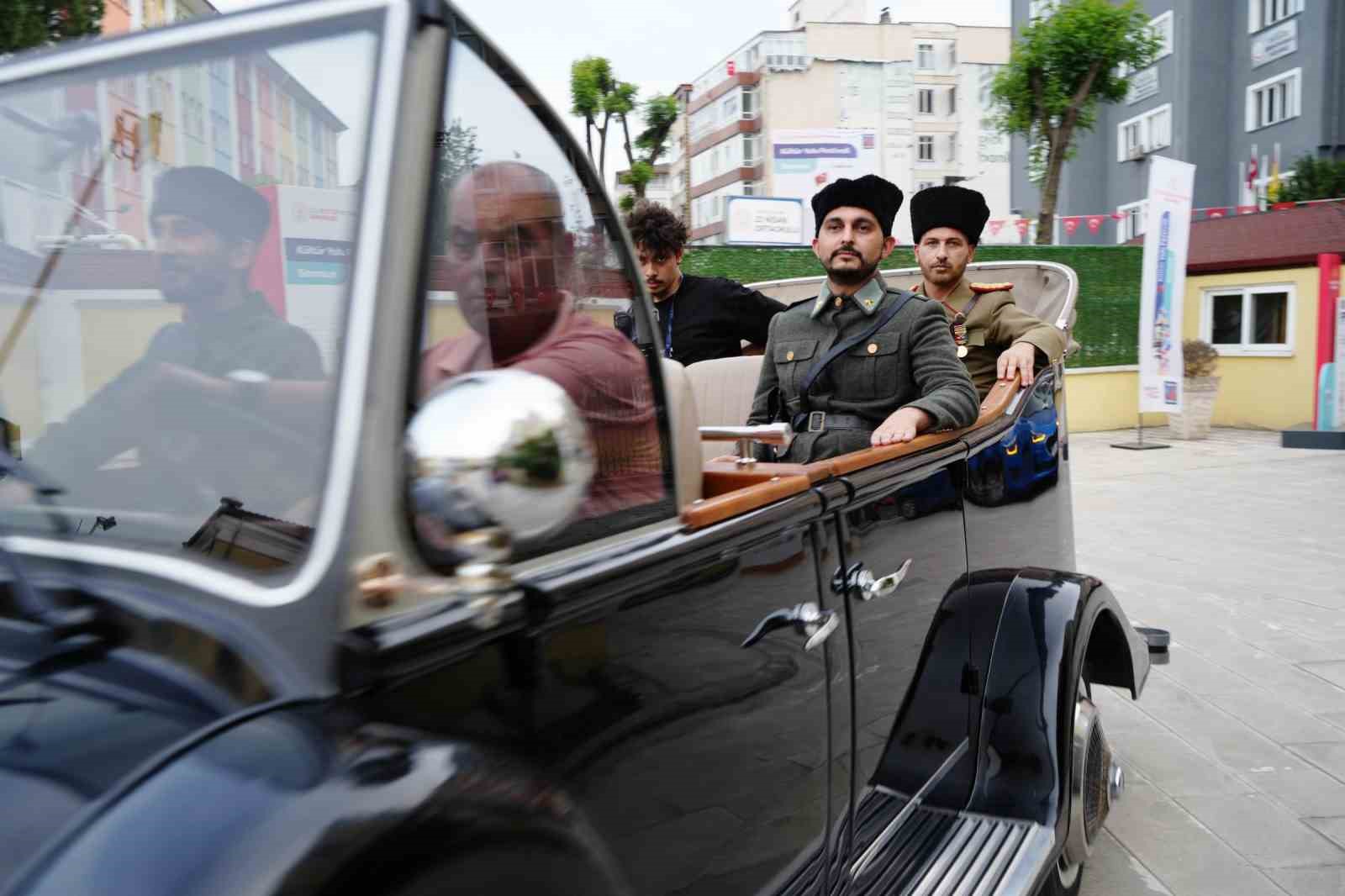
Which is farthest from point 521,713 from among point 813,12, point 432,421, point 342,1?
point 813,12

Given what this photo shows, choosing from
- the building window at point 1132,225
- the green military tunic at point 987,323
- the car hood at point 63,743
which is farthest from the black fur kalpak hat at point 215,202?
the building window at point 1132,225

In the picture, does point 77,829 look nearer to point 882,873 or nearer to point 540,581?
point 540,581

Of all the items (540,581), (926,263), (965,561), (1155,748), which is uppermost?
(926,263)

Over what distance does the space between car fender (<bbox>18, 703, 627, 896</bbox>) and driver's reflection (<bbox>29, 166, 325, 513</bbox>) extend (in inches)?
11.3

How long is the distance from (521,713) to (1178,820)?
10.3 ft

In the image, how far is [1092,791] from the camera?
2762 mm

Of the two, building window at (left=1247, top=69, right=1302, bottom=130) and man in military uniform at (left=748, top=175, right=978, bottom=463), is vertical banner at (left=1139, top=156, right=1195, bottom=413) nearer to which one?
man in military uniform at (left=748, top=175, right=978, bottom=463)

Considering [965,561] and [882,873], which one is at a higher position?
[965,561]

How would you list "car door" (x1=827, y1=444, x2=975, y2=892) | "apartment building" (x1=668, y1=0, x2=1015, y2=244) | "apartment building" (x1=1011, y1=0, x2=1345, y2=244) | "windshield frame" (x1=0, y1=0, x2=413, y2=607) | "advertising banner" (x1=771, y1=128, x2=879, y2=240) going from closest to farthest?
"windshield frame" (x1=0, y1=0, x2=413, y2=607)
"car door" (x1=827, y1=444, x2=975, y2=892)
"advertising banner" (x1=771, y1=128, x2=879, y2=240)
"apartment building" (x1=1011, y1=0, x2=1345, y2=244)
"apartment building" (x1=668, y1=0, x2=1015, y2=244)

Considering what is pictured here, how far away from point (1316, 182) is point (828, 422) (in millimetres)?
26248

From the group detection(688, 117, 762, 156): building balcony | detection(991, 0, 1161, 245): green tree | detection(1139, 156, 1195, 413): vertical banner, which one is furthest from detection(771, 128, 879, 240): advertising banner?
detection(688, 117, 762, 156): building balcony

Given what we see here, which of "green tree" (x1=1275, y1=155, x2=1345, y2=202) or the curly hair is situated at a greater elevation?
"green tree" (x1=1275, y1=155, x2=1345, y2=202)

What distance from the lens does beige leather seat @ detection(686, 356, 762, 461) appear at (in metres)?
3.97

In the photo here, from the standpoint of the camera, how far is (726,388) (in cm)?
405
